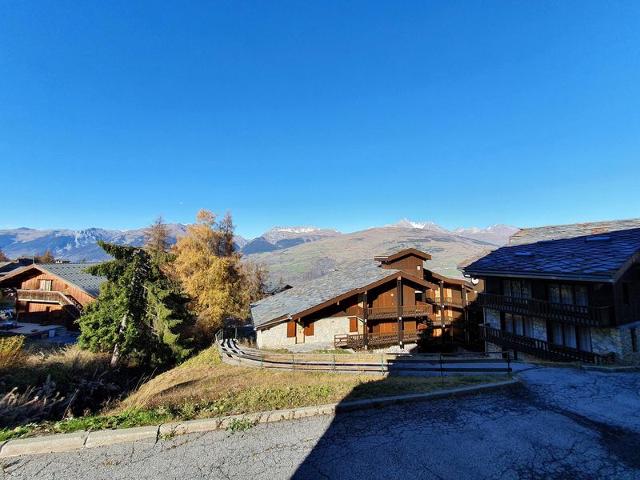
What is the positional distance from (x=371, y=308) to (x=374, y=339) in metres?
2.65

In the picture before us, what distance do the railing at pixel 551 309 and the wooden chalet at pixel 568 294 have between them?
0.15 ft

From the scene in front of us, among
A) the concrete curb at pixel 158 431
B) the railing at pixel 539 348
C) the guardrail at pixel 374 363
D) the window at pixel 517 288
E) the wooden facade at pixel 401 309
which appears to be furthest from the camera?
the wooden facade at pixel 401 309

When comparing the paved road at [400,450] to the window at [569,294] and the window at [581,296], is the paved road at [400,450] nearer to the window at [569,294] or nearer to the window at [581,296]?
the window at [581,296]

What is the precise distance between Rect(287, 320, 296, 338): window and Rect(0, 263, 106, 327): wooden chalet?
2382cm

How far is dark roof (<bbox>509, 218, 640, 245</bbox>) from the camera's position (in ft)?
77.7

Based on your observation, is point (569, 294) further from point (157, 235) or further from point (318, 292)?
point (157, 235)

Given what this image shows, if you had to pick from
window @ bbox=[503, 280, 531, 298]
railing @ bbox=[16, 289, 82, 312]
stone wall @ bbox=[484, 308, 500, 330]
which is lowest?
stone wall @ bbox=[484, 308, 500, 330]

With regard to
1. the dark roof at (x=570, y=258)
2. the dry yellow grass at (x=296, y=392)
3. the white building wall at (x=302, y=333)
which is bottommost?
the white building wall at (x=302, y=333)

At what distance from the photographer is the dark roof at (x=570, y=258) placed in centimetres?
1786

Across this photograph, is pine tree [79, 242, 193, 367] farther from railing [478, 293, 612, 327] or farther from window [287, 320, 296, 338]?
railing [478, 293, 612, 327]

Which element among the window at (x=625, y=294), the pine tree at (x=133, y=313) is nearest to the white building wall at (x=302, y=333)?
the pine tree at (x=133, y=313)

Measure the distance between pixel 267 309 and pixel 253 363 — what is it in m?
10.4

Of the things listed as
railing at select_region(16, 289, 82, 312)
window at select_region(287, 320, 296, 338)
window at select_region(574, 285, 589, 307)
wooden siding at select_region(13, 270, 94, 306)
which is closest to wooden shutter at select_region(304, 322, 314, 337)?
window at select_region(287, 320, 296, 338)

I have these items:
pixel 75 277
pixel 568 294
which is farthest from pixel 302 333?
pixel 75 277
